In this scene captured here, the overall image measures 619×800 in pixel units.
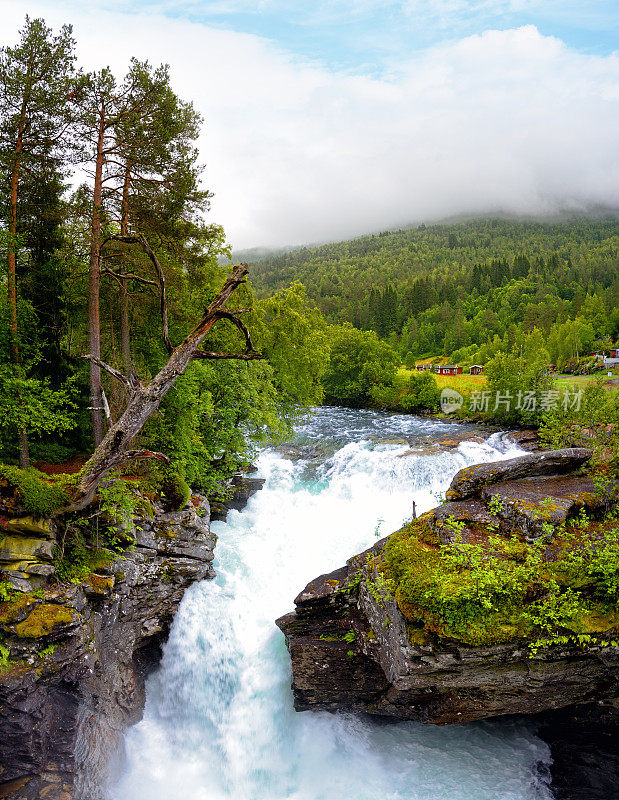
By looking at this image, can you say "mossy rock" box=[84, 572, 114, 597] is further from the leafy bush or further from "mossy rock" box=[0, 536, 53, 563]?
the leafy bush

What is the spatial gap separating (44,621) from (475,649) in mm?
7967

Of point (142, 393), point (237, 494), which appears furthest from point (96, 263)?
point (237, 494)

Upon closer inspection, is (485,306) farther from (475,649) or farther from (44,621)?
(44,621)

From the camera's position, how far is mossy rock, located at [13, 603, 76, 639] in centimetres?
775

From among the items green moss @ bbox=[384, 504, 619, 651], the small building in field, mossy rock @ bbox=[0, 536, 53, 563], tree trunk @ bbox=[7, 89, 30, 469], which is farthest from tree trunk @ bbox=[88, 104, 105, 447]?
the small building in field

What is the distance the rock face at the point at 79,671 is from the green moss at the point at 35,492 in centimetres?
96

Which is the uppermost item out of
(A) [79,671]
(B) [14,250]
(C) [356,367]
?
(B) [14,250]

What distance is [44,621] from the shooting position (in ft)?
26.0

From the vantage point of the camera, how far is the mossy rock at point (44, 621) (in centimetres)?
775

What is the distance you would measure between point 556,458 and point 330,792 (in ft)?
31.6

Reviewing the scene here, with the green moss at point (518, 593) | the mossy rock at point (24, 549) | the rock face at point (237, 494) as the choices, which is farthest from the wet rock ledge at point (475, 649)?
the rock face at point (237, 494)

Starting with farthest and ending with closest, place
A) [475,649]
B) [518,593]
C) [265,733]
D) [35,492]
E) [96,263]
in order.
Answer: [96,263]
[265,733]
[35,492]
[518,593]
[475,649]

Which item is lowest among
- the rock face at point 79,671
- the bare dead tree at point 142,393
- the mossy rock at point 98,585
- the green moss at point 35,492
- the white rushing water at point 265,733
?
the white rushing water at point 265,733

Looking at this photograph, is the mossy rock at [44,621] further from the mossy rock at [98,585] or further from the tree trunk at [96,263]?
the tree trunk at [96,263]
